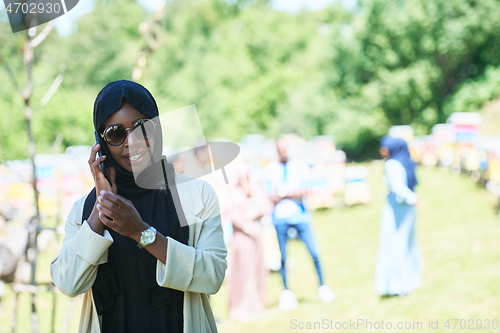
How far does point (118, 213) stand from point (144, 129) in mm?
333

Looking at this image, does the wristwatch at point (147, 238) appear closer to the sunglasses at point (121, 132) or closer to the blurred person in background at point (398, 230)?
the sunglasses at point (121, 132)

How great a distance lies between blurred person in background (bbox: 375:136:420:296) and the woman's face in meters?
4.71

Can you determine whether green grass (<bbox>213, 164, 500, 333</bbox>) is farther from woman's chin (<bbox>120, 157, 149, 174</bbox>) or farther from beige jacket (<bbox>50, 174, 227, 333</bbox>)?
woman's chin (<bbox>120, 157, 149, 174</bbox>)

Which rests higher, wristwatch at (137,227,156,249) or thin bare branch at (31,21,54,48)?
thin bare branch at (31,21,54,48)

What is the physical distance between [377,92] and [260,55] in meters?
14.6

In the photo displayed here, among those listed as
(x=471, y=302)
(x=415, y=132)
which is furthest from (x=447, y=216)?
(x=415, y=132)

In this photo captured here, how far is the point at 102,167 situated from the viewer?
1640 millimetres

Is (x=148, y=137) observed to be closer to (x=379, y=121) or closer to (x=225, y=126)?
(x=379, y=121)

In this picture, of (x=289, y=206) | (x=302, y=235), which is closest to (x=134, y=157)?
(x=289, y=206)
